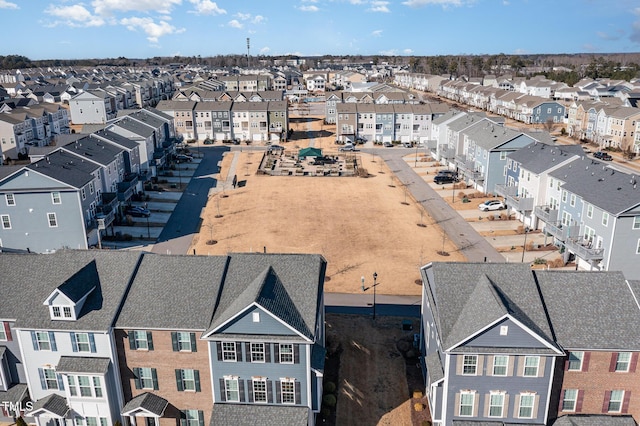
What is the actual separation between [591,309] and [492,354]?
23.1 feet

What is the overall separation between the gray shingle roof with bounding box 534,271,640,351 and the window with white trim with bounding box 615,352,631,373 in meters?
0.58

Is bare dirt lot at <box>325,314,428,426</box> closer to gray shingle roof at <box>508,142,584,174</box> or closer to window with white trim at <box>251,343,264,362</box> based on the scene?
window with white trim at <box>251,343,264,362</box>

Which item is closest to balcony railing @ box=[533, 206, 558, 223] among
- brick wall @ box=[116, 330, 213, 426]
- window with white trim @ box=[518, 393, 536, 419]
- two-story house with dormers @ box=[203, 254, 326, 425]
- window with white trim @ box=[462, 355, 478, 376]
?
window with white trim @ box=[518, 393, 536, 419]

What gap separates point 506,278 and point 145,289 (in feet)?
73.1

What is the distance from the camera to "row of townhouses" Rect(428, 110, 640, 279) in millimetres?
44125

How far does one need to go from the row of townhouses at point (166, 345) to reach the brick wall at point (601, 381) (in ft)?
48.2

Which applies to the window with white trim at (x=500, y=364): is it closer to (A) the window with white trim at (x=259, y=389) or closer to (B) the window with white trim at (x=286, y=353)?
(B) the window with white trim at (x=286, y=353)

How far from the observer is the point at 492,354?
2609cm

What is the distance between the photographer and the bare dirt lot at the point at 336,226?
5044 cm

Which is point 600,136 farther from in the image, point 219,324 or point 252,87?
point 252,87

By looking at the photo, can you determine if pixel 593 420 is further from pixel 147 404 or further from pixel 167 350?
pixel 147 404

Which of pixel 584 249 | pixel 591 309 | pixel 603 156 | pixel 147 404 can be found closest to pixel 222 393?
pixel 147 404

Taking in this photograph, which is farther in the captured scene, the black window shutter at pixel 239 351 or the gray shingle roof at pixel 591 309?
the black window shutter at pixel 239 351

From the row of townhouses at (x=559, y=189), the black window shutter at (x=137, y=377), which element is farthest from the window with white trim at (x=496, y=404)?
the row of townhouses at (x=559, y=189)
